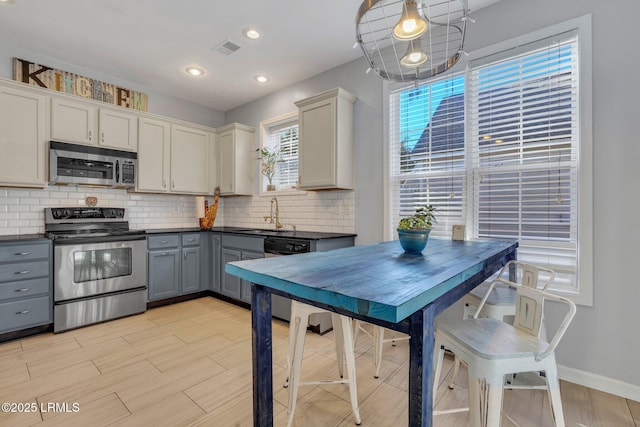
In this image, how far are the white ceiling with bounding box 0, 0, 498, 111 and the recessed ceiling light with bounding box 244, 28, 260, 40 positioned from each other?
0.15ft

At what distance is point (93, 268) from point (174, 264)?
0.85m

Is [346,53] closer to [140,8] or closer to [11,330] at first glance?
[140,8]

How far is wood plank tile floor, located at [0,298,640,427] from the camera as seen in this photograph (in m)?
1.74

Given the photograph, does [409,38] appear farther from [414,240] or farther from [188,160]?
[188,160]

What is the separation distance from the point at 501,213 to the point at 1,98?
4.63 m

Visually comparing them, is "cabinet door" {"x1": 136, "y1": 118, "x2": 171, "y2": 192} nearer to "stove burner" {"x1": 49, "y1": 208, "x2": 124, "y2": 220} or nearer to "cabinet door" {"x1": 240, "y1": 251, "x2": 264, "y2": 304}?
"stove burner" {"x1": 49, "y1": 208, "x2": 124, "y2": 220}

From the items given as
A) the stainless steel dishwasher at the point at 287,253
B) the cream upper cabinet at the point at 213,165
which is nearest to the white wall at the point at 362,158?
the stainless steel dishwasher at the point at 287,253

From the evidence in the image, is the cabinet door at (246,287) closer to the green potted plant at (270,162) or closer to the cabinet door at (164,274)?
the cabinet door at (164,274)

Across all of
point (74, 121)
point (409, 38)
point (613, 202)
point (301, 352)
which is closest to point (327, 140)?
point (409, 38)

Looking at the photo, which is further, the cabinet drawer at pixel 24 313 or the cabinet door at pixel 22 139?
the cabinet door at pixel 22 139

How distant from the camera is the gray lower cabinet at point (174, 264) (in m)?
3.66

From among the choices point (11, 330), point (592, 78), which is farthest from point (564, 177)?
point (11, 330)

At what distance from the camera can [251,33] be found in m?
2.88

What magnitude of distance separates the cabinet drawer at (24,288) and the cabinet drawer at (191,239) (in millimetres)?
1373
